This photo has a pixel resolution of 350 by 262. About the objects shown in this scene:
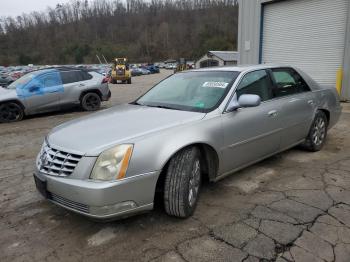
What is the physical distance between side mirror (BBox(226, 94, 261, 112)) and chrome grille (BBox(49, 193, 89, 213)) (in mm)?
1811

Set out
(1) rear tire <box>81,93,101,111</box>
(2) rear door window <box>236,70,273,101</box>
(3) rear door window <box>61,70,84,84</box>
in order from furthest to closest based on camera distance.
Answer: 1. (1) rear tire <box>81,93,101,111</box>
2. (3) rear door window <box>61,70,84,84</box>
3. (2) rear door window <box>236,70,273,101</box>

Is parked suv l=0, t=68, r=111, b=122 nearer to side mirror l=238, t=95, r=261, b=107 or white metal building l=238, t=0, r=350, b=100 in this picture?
white metal building l=238, t=0, r=350, b=100

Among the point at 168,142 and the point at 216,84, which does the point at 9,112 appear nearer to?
the point at 216,84

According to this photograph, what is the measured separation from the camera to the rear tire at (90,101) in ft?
34.6

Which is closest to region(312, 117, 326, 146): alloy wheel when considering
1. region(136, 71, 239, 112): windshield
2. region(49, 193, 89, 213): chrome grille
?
Answer: region(136, 71, 239, 112): windshield

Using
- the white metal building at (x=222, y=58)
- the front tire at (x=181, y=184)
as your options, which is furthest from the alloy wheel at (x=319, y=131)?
the white metal building at (x=222, y=58)

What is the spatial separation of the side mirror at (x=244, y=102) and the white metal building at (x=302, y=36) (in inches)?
345

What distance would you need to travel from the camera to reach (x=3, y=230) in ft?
10.3

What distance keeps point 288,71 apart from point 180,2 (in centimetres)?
11696

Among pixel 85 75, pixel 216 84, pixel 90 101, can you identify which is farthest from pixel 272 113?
pixel 85 75

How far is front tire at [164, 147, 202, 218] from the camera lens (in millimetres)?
2962

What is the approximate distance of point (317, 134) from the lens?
Answer: 16.9 ft

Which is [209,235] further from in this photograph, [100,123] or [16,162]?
[16,162]

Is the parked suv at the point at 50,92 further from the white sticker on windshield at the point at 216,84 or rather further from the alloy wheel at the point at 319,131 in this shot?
the alloy wheel at the point at 319,131
